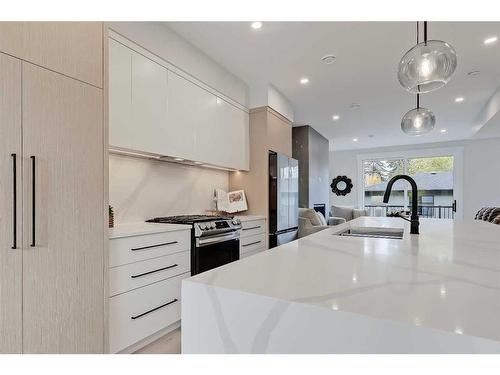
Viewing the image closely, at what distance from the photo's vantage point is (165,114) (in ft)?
8.38

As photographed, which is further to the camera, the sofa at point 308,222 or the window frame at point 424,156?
the window frame at point 424,156

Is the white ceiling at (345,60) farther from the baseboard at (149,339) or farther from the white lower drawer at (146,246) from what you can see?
the baseboard at (149,339)

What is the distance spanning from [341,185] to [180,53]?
718 cm

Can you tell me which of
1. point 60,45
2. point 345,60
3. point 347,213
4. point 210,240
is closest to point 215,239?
point 210,240

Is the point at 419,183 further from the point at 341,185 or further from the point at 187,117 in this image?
the point at 187,117

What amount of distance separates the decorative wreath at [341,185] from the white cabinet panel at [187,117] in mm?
6555

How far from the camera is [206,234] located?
8.13 feet

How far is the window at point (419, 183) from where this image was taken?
764cm

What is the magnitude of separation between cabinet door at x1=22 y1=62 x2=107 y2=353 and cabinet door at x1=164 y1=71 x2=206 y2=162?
3.15ft

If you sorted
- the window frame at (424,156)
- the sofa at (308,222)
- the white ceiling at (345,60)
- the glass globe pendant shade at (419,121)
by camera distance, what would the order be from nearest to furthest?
the white ceiling at (345,60), the glass globe pendant shade at (419,121), the sofa at (308,222), the window frame at (424,156)

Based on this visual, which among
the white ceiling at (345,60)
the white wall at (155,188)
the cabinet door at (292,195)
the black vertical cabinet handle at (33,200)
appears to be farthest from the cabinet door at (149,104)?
the cabinet door at (292,195)

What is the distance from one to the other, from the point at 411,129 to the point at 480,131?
14.2ft

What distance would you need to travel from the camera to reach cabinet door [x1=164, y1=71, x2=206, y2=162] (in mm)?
2621
